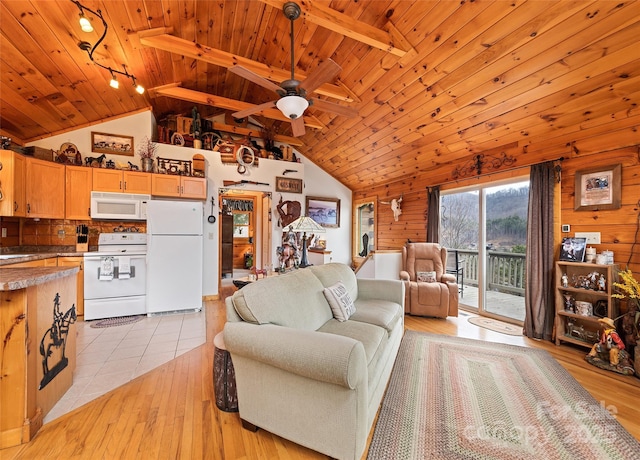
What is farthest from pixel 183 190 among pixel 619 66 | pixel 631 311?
pixel 631 311

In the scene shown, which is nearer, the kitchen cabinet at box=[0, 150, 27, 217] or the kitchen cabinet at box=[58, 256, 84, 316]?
the kitchen cabinet at box=[0, 150, 27, 217]

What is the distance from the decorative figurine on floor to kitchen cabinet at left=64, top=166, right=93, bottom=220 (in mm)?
6361

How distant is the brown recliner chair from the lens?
3768 mm

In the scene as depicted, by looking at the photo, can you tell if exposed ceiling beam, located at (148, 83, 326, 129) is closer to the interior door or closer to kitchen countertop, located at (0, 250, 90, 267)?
kitchen countertop, located at (0, 250, 90, 267)

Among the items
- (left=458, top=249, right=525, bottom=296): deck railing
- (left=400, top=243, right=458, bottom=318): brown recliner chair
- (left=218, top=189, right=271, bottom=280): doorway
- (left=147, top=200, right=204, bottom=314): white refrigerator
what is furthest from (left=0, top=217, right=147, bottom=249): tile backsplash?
(left=458, top=249, right=525, bottom=296): deck railing

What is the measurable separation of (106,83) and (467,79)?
4378 millimetres

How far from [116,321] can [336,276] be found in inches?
126

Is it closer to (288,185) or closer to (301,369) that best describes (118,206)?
(288,185)

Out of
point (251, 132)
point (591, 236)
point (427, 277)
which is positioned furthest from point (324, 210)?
point (591, 236)

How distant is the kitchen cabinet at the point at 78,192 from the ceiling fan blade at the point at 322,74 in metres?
3.67

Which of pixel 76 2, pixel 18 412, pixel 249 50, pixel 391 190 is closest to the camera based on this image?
pixel 18 412

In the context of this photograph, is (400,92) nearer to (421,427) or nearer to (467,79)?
(467,79)

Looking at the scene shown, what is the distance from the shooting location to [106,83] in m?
3.44

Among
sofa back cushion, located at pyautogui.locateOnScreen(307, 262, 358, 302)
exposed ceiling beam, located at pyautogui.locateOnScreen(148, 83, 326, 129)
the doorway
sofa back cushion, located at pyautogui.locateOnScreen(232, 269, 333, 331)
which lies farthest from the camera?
the doorway
